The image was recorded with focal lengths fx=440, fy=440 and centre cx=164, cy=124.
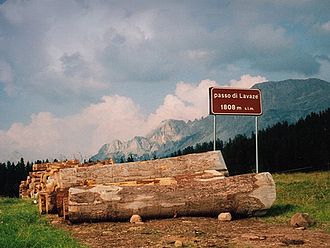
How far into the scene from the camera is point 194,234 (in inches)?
387

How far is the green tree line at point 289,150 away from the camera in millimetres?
53938

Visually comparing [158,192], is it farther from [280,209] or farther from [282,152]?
[282,152]

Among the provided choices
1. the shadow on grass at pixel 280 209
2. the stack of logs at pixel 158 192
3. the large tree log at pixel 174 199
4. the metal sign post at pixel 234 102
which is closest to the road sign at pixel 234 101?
the metal sign post at pixel 234 102

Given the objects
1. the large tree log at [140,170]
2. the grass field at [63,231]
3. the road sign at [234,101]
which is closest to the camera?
the grass field at [63,231]

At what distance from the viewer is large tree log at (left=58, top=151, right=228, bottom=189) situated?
45.8 feet

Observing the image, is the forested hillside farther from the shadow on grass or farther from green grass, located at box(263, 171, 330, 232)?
the shadow on grass

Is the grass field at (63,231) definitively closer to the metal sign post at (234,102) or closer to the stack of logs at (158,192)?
the stack of logs at (158,192)

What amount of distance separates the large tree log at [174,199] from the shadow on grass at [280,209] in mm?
617

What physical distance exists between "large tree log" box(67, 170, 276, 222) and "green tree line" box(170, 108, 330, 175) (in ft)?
136

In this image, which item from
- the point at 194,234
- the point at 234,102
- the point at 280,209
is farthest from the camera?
the point at 234,102

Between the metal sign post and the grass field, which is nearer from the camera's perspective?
the grass field

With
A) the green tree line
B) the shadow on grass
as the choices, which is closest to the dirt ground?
the shadow on grass

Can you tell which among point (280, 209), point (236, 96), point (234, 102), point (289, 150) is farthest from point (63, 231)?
point (289, 150)

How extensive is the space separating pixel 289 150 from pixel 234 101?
39876 mm
